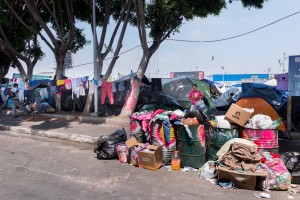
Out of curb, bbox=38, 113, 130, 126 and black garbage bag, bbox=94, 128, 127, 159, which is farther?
curb, bbox=38, 113, 130, 126

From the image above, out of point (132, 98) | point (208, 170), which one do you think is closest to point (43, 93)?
point (132, 98)

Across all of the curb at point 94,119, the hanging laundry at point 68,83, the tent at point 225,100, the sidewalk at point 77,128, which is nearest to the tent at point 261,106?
the sidewalk at point 77,128

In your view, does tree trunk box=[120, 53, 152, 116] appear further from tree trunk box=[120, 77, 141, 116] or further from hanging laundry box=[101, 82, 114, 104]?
hanging laundry box=[101, 82, 114, 104]

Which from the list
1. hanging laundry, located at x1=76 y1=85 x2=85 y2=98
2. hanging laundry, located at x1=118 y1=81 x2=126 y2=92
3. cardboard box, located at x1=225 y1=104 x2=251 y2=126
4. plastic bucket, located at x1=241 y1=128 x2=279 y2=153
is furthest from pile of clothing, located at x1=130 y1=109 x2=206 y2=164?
hanging laundry, located at x1=76 y1=85 x2=85 y2=98

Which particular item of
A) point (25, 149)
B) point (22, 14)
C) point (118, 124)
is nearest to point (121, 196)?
point (25, 149)

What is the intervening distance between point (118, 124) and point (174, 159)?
20.8 ft

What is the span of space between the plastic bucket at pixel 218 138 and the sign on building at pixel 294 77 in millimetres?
2887

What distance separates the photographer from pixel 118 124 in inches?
486

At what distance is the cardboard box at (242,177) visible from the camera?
4.98 meters

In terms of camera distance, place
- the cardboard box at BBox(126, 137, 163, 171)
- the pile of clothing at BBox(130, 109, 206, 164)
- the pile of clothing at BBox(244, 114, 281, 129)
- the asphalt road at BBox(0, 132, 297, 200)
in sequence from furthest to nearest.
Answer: the pile of clothing at BBox(130, 109, 206, 164), the cardboard box at BBox(126, 137, 163, 171), the pile of clothing at BBox(244, 114, 281, 129), the asphalt road at BBox(0, 132, 297, 200)

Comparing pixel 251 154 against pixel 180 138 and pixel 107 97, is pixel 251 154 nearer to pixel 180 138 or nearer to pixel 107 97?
pixel 180 138

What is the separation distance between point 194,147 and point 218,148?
48cm

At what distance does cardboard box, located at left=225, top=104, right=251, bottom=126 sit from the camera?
6211 mm

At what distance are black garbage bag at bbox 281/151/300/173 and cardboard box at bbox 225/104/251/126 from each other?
3.33 feet
